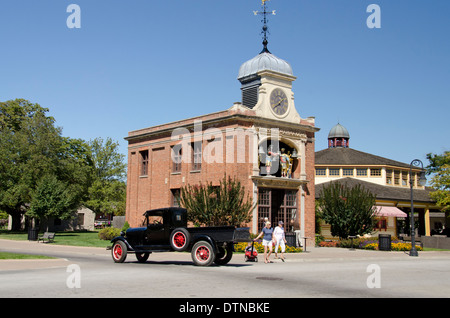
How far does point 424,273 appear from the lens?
16.8m

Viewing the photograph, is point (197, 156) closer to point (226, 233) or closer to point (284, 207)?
point (284, 207)

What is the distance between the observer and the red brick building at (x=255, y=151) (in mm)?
32062

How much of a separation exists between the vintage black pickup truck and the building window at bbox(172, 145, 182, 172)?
57.2 ft

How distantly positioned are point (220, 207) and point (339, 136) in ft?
119

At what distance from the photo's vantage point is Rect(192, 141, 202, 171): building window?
115ft

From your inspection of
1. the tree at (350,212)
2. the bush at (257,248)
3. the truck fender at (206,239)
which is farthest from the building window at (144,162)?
the truck fender at (206,239)

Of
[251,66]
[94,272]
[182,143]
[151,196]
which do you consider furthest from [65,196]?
[94,272]

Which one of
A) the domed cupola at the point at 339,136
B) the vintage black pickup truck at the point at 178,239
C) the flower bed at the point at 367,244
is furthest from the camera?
the domed cupola at the point at 339,136

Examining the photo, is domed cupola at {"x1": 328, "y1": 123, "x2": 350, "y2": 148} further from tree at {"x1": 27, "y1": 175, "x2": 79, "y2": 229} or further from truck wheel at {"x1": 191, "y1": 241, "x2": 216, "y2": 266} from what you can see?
truck wheel at {"x1": 191, "y1": 241, "x2": 216, "y2": 266}

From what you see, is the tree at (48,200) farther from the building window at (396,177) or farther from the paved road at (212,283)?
the building window at (396,177)

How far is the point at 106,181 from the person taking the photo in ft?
233

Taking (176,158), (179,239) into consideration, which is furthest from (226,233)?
(176,158)

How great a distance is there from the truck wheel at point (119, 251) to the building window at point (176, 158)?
17884 millimetres
